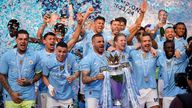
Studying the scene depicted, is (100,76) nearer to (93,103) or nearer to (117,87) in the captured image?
(117,87)

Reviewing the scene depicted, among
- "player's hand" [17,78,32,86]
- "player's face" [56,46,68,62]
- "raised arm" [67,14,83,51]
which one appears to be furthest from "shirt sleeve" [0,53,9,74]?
"raised arm" [67,14,83,51]

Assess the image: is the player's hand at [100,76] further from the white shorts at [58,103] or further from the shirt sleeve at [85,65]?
the white shorts at [58,103]

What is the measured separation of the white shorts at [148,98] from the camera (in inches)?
291

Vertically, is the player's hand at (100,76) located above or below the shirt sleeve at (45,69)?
below

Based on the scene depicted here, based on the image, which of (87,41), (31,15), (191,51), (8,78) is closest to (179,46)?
(191,51)

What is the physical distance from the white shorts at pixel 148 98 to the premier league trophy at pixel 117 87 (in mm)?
606

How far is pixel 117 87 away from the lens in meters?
6.70

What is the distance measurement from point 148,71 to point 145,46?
42 cm

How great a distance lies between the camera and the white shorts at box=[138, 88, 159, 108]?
739 centimetres

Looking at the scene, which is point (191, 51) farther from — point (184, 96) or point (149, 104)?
point (184, 96)

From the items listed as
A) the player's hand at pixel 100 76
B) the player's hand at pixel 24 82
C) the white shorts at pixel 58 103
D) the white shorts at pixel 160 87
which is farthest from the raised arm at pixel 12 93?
the white shorts at pixel 160 87

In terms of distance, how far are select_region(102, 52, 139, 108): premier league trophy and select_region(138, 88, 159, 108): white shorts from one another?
0.61m

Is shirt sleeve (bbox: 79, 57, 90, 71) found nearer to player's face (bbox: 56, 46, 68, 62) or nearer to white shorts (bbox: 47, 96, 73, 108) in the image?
player's face (bbox: 56, 46, 68, 62)

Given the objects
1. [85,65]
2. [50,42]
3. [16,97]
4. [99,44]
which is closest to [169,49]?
[99,44]
